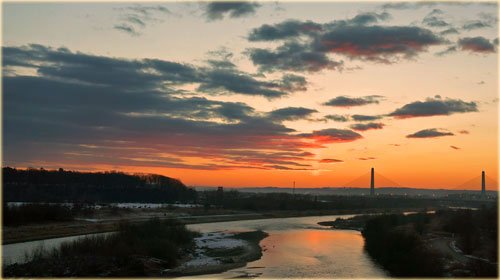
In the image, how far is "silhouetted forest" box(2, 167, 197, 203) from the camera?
128250mm

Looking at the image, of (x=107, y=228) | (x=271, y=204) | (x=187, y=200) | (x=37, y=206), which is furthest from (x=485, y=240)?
(x=187, y=200)

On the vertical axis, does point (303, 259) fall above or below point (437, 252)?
below

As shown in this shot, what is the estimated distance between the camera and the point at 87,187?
14938 cm

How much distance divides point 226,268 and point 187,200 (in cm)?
12473

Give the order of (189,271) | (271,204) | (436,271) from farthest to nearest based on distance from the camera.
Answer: (271,204) < (189,271) < (436,271)

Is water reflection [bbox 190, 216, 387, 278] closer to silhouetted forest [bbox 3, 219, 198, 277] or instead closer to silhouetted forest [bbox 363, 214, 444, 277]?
silhouetted forest [bbox 363, 214, 444, 277]

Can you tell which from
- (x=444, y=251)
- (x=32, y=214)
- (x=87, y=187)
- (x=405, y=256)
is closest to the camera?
(x=405, y=256)

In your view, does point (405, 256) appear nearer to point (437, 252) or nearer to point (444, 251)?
point (437, 252)

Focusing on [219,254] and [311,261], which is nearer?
[311,261]

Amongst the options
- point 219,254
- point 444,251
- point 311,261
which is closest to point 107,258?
point 219,254

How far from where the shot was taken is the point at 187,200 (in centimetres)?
15938

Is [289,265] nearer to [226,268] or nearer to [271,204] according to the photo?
[226,268]

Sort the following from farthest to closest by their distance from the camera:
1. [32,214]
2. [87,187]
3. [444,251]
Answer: [87,187] → [32,214] → [444,251]

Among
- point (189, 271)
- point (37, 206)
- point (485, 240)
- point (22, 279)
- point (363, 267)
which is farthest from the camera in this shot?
point (37, 206)
